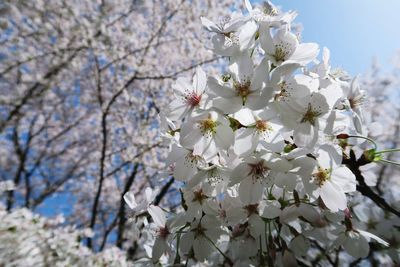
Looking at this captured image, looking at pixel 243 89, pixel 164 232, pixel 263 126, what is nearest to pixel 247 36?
pixel 243 89

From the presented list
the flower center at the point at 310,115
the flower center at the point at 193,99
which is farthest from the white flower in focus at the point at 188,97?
the flower center at the point at 310,115

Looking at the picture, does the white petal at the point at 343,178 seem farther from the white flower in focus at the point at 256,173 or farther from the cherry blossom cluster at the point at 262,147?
the white flower in focus at the point at 256,173

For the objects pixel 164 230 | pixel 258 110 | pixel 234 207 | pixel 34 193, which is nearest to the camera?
pixel 258 110

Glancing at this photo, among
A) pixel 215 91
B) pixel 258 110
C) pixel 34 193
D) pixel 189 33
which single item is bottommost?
pixel 34 193

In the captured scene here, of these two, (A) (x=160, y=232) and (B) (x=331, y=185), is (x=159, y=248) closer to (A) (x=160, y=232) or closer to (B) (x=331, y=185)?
(A) (x=160, y=232)

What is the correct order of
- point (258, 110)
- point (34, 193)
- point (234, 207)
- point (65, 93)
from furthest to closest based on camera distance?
point (34, 193) < point (65, 93) < point (234, 207) < point (258, 110)

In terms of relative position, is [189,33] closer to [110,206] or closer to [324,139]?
[110,206]

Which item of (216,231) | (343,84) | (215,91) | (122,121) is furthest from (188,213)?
(122,121)

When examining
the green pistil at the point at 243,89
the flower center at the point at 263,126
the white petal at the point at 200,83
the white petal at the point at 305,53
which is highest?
the white petal at the point at 200,83
